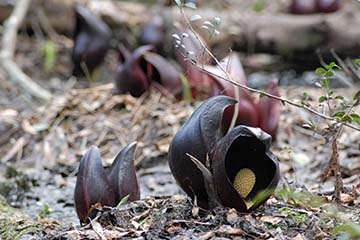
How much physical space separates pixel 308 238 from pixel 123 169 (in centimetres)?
58

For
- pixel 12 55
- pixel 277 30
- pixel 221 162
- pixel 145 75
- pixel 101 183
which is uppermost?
pixel 221 162

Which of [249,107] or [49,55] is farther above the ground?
[249,107]

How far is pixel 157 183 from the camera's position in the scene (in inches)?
116

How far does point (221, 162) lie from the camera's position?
1728mm

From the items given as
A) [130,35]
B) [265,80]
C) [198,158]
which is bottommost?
[265,80]

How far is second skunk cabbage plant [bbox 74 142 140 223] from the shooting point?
2000mm

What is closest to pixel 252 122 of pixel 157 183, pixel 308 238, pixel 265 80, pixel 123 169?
pixel 157 183

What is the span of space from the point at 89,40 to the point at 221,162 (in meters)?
2.98

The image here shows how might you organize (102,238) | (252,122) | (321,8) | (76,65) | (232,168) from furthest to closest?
Answer: (321,8) → (76,65) → (252,122) → (232,168) → (102,238)

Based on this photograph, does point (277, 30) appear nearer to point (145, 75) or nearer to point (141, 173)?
point (145, 75)

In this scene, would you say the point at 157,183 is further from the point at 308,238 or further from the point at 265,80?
the point at 265,80

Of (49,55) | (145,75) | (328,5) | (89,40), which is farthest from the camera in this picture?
(328,5)

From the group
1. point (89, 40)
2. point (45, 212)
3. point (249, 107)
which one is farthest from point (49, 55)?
point (45, 212)

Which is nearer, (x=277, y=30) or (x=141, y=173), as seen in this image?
(x=141, y=173)
